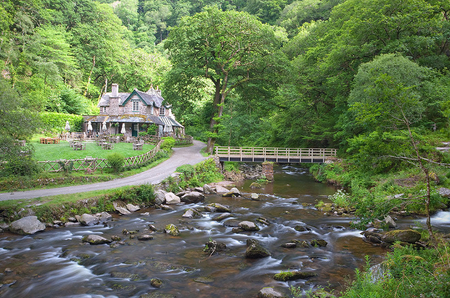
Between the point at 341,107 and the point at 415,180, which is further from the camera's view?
the point at 341,107

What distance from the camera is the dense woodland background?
23031mm

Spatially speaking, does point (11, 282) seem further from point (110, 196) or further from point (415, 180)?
point (415, 180)

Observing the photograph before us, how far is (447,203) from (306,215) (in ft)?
24.8

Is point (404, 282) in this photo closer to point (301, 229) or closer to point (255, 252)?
point (255, 252)

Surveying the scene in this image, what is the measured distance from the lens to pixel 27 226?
40.9ft

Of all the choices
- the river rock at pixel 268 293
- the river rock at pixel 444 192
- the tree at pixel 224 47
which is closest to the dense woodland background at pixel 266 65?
the tree at pixel 224 47

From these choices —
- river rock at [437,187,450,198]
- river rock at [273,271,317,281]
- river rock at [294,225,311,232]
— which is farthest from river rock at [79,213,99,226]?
river rock at [437,187,450,198]

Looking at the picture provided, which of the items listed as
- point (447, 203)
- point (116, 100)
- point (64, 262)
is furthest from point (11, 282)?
point (116, 100)

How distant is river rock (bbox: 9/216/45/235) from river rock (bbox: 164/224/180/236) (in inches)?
226

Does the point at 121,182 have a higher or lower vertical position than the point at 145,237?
higher

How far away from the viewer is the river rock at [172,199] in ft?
61.3

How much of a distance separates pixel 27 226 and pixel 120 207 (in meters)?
4.69

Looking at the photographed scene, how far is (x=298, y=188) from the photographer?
83.5 feet

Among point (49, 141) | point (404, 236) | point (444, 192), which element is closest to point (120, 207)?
point (404, 236)
